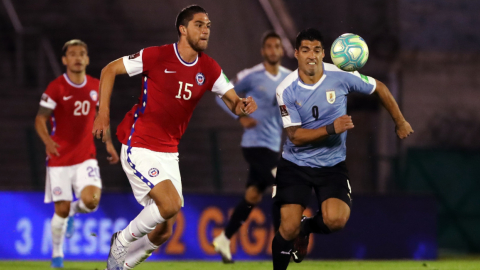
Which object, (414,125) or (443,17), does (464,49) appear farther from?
(414,125)

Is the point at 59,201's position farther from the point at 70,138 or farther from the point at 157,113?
the point at 157,113

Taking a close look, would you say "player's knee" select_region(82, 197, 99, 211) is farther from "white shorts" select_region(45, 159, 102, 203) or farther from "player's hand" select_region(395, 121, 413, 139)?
"player's hand" select_region(395, 121, 413, 139)

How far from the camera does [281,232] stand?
6766mm

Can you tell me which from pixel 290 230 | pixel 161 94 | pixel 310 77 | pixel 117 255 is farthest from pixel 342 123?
pixel 117 255

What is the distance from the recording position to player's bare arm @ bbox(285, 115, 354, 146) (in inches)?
248

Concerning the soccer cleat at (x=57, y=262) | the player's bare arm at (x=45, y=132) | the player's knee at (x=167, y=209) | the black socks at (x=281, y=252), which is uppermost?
the player's bare arm at (x=45, y=132)

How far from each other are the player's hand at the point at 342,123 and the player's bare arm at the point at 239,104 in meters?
0.69

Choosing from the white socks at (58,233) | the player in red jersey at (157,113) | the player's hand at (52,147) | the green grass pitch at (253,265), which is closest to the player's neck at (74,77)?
the player's hand at (52,147)

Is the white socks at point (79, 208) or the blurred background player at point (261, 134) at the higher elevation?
the blurred background player at point (261, 134)

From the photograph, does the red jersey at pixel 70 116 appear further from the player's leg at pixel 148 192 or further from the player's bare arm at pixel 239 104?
the player's bare arm at pixel 239 104

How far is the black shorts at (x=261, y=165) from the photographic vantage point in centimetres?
890

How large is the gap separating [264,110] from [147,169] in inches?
113

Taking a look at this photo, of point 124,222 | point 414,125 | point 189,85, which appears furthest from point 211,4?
point 189,85

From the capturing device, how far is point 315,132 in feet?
21.5
